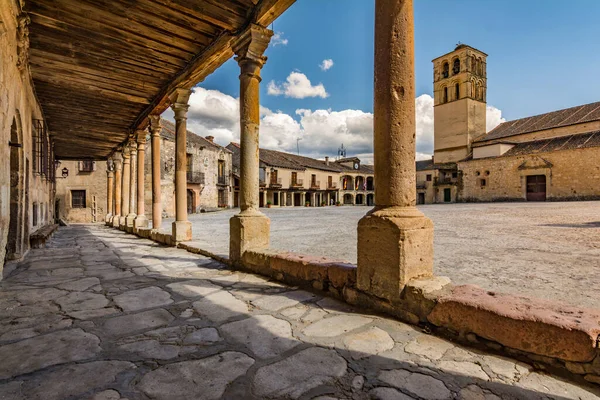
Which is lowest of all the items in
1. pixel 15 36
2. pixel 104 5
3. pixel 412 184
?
pixel 412 184

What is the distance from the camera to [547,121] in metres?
25.6

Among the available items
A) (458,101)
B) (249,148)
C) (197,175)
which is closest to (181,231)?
(249,148)

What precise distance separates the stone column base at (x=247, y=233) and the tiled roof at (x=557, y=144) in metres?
25.5

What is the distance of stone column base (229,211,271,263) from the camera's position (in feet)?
12.5

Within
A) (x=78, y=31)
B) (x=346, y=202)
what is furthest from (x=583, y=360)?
(x=346, y=202)

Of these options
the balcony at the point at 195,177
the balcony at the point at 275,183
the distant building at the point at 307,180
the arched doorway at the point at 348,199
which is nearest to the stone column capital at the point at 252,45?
the balcony at the point at 195,177

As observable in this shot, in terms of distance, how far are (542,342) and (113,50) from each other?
5987 mm

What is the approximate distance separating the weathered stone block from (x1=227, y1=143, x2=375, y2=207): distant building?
3085 centimetres

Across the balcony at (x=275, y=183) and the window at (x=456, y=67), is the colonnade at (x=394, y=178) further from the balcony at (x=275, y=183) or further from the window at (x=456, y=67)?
the window at (x=456, y=67)

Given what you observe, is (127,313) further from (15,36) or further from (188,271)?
(15,36)

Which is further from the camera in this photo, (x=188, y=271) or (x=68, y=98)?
(x=68, y=98)

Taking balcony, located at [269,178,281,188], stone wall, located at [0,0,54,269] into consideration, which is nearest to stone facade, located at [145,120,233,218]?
balcony, located at [269,178,281,188]

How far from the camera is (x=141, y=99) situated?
694 centimetres

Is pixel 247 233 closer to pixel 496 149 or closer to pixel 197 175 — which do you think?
pixel 197 175
